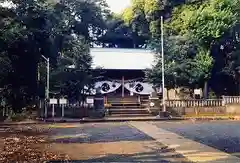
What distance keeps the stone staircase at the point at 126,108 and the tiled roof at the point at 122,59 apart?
12.1ft

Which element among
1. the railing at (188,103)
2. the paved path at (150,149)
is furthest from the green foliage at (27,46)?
the railing at (188,103)

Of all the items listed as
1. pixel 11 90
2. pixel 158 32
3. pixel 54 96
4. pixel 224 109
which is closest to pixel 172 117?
pixel 224 109

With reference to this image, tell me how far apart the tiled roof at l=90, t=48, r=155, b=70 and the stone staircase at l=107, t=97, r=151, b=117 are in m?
3.68

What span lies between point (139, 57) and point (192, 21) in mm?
9807

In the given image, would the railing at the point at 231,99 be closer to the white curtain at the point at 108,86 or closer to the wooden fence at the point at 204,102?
the wooden fence at the point at 204,102

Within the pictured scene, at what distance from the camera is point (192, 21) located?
3033 centimetres

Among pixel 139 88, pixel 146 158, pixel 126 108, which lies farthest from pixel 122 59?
pixel 146 158

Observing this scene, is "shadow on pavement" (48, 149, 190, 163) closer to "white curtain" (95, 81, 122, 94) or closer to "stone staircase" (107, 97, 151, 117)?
"stone staircase" (107, 97, 151, 117)

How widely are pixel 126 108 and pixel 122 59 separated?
30.8ft

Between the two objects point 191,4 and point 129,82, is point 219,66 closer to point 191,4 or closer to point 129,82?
point 191,4

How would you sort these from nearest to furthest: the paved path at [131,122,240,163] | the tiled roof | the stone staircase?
the paved path at [131,122,240,163] → the stone staircase → the tiled roof

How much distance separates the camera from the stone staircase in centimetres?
2809

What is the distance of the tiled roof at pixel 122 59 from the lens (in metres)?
36.1

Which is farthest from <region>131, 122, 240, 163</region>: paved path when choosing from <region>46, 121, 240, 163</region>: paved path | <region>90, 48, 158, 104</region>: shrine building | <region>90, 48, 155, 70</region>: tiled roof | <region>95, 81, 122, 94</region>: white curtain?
<region>90, 48, 155, 70</region>: tiled roof
